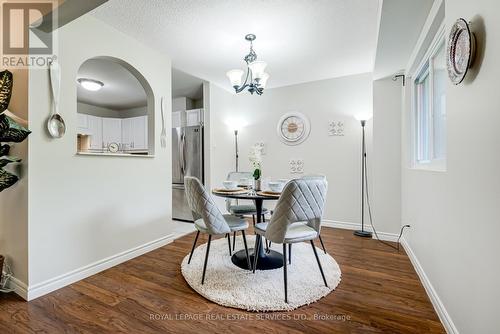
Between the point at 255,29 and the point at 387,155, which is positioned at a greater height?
the point at 255,29

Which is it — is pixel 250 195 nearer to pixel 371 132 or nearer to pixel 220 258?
pixel 220 258

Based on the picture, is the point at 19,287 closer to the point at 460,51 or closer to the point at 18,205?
the point at 18,205

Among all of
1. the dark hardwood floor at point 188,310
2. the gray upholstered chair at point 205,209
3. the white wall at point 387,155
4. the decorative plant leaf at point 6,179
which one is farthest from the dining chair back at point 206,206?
the white wall at point 387,155

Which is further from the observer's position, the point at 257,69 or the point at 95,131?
the point at 95,131

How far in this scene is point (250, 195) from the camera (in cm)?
214

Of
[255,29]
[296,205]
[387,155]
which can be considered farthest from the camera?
[387,155]

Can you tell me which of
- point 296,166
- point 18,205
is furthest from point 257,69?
point 18,205

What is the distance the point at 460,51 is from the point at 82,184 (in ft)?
9.25

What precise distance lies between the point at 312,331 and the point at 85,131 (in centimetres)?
545

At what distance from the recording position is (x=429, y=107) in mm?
2389

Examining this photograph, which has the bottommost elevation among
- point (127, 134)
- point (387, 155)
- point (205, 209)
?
point (205, 209)

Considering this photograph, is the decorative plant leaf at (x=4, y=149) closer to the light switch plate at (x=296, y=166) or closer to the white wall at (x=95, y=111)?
the light switch plate at (x=296, y=166)

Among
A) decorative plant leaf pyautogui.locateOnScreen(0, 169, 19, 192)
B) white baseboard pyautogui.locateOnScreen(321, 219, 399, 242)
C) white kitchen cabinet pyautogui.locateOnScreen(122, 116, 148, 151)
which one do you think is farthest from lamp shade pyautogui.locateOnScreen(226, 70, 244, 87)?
white kitchen cabinet pyautogui.locateOnScreen(122, 116, 148, 151)

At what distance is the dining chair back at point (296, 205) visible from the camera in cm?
171
